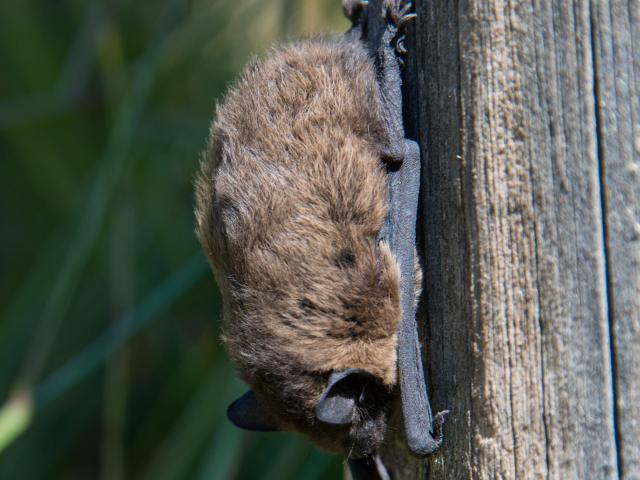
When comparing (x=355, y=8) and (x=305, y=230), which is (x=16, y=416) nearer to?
(x=305, y=230)

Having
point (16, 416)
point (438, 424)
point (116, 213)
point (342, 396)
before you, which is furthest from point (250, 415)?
point (116, 213)

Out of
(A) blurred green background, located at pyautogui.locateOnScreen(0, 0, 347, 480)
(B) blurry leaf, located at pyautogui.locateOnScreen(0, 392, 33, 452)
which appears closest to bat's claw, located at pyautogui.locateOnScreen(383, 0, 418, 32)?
(A) blurred green background, located at pyautogui.locateOnScreen(0, 0, 347, 480)

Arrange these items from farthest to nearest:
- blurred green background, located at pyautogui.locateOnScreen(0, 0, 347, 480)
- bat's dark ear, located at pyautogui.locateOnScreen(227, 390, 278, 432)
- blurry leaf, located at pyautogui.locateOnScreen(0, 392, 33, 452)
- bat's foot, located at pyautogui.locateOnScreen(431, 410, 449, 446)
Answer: blurred green background, located at pyautogui.locateOnScreen(0, 0, 347, 480), blurry leaf, located at pyautogui.locateOnScreen(0, 392, 33, 452), bat's dark ear, located at pyautogui.locateOnScreen(227, 390, 278, 432), bat's foot, located at pyautogui.locateOnScreen(431, 410, 449, 446)

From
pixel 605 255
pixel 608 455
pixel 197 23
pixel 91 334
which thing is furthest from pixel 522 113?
pixel 91 334

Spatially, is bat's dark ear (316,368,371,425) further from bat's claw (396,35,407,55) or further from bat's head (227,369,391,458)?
bat's claw (396,35,407,55)

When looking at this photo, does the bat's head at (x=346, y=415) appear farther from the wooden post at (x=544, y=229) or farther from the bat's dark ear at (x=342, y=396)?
the wooden post at (x=544, y=229)

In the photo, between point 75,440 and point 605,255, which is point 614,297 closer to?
point 605,255

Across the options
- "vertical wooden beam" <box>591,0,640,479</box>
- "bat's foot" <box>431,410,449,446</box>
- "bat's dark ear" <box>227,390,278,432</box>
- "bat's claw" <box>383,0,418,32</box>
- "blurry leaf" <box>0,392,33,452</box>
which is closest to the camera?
"vertical wooden beam" <box>591,0,640,479</box>
